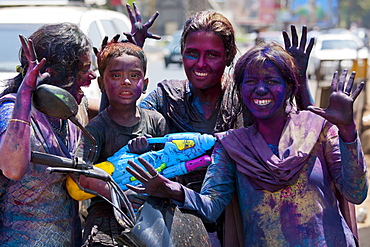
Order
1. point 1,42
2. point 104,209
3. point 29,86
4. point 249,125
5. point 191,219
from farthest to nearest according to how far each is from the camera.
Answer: point 1,42 < point 249,125 < point 104,209 < point 191,219 < point 29,86

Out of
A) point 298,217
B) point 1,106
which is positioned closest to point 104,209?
point 1,106

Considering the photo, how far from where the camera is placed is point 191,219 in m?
2.70

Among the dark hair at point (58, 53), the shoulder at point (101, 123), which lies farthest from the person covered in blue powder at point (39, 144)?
the shoulder at point (101, 123)

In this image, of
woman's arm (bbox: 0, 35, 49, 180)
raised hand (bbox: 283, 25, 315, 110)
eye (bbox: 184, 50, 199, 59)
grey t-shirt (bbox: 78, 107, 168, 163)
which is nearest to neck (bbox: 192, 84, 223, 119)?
eye (bbox: 184, 50, 199, 59)

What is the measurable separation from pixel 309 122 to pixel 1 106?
1.52 meters

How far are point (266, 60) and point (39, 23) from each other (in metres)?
5.05

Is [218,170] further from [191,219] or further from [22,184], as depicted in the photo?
[22,184]

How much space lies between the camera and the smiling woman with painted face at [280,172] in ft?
9.19

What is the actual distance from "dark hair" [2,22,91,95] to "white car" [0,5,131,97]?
10.7ft

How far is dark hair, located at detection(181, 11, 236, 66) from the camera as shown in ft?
11.5

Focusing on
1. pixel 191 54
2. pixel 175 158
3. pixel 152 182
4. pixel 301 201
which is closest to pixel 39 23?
pixel 191 54

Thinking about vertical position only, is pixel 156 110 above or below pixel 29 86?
below

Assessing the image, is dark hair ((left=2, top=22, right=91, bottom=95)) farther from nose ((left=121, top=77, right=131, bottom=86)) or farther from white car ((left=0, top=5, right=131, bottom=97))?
white car ((left=0, top=5, right=131, bottom=97))

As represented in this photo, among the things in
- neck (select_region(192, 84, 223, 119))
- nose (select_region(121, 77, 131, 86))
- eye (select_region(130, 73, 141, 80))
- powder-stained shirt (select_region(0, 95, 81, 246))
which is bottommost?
powder-stained shirt (select_region(0, 95, 81, 246))
